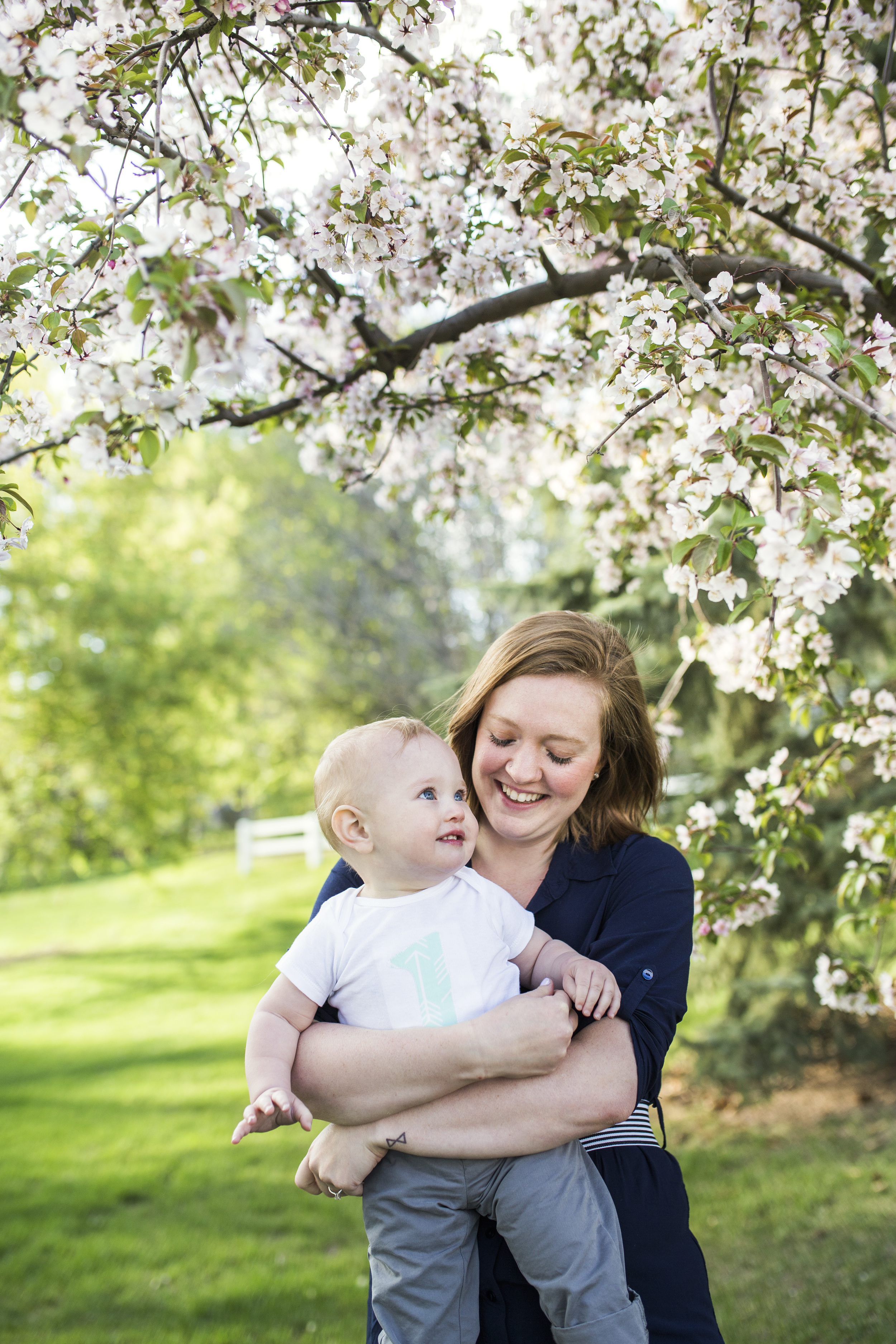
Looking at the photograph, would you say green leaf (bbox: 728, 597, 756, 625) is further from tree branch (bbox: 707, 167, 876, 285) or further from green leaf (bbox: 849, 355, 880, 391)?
tree branch (bbox: 707, 167, 876, 285)

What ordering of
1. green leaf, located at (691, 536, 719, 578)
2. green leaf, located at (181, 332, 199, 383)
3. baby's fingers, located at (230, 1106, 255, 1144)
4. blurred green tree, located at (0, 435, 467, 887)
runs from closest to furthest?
green leaf, located at (181, 332, 199, 383) → baby's fingers, located at (230, 1106, 255, 1144) → green leaf, located at (691, 536, 719, 578) → blurred green tree, located at (0, 435, 467, 887)

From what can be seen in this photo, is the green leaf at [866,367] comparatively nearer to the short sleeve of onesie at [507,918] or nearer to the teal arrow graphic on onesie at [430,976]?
the short sleeve of onesie at [507,918]

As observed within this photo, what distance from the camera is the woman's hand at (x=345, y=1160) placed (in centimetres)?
165

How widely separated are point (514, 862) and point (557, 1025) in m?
0.47

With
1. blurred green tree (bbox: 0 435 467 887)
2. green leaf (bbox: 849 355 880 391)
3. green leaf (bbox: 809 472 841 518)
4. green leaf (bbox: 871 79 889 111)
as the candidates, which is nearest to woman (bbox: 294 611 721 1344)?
green leaf (bbox: 809 472 841 518)

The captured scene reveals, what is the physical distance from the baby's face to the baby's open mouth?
110 millimetres

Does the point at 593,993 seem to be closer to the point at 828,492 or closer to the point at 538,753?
the point at 538,753

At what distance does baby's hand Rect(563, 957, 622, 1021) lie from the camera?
169 centimetres

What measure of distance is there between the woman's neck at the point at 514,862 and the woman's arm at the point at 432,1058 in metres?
0.34

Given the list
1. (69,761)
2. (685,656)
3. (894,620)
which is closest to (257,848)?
(69,761)

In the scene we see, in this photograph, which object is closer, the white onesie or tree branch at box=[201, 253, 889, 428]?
the white onesie

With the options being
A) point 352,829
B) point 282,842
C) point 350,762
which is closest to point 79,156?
point 350,762

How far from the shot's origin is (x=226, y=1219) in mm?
5262

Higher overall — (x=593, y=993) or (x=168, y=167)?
(x=168, y=167)
